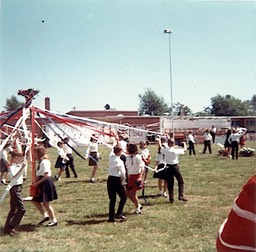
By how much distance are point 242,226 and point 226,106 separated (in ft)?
268

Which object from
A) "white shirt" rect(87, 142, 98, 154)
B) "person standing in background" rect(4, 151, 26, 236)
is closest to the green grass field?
"person standing in background" rect(4, 151, 26, 236)

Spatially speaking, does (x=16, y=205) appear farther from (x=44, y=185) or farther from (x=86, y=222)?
(x=86, y=222)

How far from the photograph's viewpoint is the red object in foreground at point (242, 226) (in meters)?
1.18

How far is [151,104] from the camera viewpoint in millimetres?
82438

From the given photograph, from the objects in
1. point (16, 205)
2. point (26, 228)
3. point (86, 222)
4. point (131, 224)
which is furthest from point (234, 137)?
point (16, 205)

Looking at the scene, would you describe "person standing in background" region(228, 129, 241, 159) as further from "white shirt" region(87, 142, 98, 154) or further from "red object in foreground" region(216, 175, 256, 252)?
"red object in foreground" region(216, 175, 256, 252)

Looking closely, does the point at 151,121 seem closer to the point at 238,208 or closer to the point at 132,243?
the point at 132,243

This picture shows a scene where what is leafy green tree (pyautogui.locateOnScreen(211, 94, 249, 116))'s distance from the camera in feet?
259

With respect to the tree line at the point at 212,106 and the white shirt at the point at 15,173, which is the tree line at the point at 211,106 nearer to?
the tree line at the point at 212,106

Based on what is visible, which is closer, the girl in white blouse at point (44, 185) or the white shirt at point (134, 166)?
the girl in white blouse at point (44, 185)

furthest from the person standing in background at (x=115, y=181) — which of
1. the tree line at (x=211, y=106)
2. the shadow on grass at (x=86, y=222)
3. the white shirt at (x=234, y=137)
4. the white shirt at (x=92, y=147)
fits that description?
the tree line at (x=211, y=106)

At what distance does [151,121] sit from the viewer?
42094 millimetres

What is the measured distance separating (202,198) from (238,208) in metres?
7.75

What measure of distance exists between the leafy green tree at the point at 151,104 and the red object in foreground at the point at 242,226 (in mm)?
80804
